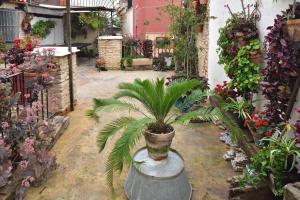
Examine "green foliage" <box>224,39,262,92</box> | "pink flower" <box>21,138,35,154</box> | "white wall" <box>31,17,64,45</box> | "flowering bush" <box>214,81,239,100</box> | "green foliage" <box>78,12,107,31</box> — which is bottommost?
"pink flower" <box>21,138,35,154</box>

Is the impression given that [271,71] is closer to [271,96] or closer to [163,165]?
[271,96]

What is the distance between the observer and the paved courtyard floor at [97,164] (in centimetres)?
378

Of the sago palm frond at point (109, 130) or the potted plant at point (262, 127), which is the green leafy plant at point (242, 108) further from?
the sago palm frond at point (109, 130)

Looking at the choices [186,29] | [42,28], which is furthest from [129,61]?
[42,28]

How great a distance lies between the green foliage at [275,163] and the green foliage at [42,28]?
515 inches

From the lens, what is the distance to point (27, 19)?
43.1ft

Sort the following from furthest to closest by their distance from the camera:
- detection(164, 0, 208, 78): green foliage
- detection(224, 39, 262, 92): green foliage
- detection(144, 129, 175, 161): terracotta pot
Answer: detection(164, 0, 208, 78): green foliage < detection(224, 39, 262, 92): green foliage < detection(144, 129, 175, 161): terracotta pot

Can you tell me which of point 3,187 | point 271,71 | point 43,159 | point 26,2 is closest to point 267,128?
point 271,71

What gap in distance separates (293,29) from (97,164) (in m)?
3.06

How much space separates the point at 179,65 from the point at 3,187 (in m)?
7.31

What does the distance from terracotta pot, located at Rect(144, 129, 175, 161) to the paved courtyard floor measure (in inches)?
25.8

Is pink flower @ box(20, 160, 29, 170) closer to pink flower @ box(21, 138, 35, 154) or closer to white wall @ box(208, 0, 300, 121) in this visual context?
pink flower @ box(21, 138, 35, 154)

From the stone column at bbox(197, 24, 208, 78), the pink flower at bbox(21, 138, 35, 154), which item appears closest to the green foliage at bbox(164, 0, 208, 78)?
the stone column at bbox(197, 24, 208, 78)

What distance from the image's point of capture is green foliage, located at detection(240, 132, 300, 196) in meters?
3.15
